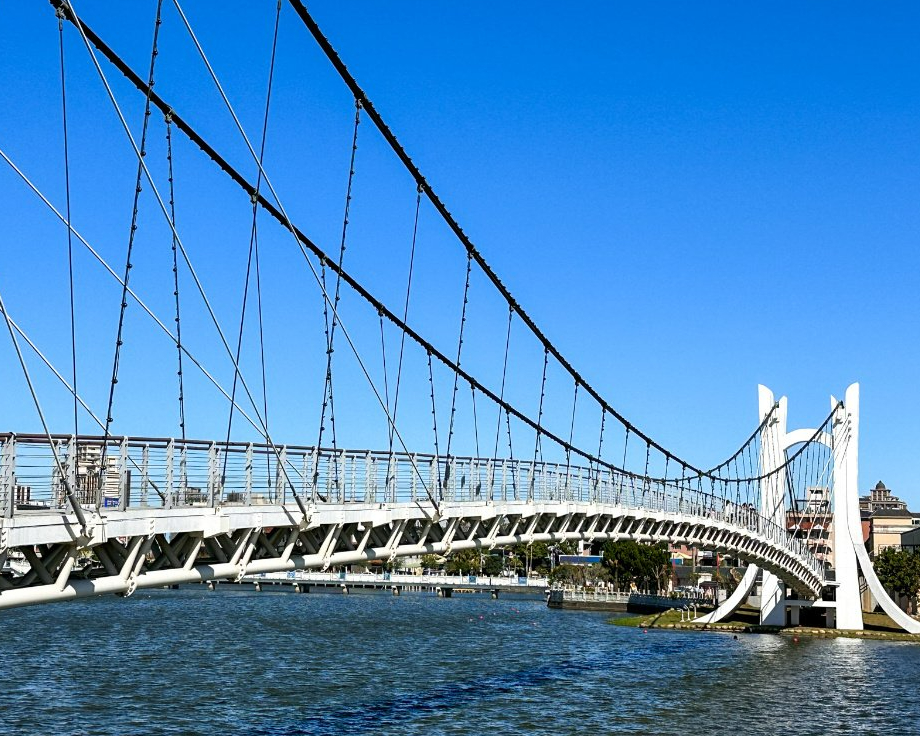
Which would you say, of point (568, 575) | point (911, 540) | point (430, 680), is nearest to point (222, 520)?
point (430, 680)

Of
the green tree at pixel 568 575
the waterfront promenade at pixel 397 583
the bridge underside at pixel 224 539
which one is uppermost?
the green tree at pixel 568 575

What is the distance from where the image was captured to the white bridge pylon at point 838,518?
75.1 meters

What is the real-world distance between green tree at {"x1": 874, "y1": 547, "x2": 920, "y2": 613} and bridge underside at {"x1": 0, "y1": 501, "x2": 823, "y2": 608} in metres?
71.6

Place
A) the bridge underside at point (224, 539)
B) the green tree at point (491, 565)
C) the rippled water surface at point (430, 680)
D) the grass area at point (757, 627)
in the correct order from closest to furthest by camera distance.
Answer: the bridge underside at point (224, 539) < the rippled water surface at point (430, 680) < the grass area at point (757, 627) < the green tree at point (491, 565)

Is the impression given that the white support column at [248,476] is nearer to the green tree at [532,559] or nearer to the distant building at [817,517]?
the distant building at [817,517]

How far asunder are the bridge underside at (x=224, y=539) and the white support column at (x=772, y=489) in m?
42.8

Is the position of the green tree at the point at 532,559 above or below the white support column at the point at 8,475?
above

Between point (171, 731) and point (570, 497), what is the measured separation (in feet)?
44.4

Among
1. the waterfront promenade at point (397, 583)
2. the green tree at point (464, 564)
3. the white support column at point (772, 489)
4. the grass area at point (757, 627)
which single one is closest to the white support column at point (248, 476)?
the white support column at point (772, 489)

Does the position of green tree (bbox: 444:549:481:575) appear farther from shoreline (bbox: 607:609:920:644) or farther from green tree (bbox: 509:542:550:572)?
shoreline (bbox: 607:609:920:644)

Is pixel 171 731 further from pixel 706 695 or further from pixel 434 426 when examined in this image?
pixel 706 695

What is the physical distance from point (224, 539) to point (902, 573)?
91.2 metres

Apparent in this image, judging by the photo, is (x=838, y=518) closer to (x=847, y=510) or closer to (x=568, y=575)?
(x=847, y=510)

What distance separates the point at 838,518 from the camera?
77.2 metres
